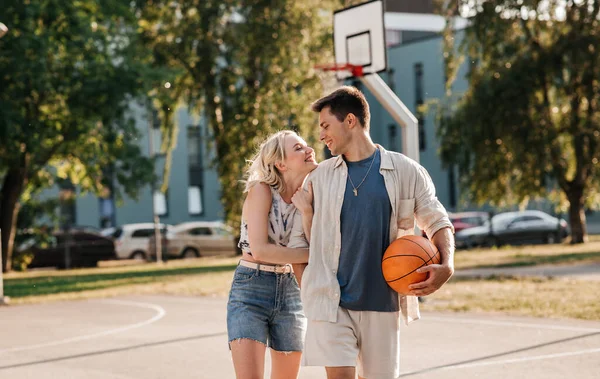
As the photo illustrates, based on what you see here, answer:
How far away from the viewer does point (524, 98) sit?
30547mm

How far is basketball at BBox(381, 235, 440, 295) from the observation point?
15.7 ft

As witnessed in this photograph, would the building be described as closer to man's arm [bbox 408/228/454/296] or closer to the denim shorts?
the denim shorts

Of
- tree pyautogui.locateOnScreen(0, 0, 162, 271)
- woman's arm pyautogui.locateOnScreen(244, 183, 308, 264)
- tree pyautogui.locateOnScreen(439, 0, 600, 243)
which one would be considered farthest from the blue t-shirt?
tree pyautogui.locateOnScreen(439, 0, 600, 243)

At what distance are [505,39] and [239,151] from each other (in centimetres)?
921

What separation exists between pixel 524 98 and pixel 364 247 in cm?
2665

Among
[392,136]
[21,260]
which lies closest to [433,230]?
[21,260]

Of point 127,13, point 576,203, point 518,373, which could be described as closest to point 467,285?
point 518,373

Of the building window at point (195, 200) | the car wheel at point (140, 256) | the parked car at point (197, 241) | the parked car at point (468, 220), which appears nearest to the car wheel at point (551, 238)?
the parked car at point (468, 220)

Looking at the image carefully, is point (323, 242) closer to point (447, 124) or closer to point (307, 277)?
point (307, 277)

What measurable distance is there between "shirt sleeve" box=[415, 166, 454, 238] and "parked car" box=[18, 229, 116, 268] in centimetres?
3058

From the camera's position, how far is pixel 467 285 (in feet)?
61.9

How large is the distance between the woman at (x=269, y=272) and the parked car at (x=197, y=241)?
3427cm

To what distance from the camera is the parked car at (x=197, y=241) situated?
40219 millimetres

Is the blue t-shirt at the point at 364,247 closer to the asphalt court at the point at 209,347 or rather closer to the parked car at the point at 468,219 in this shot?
the asphalt court at the point at 209,347
